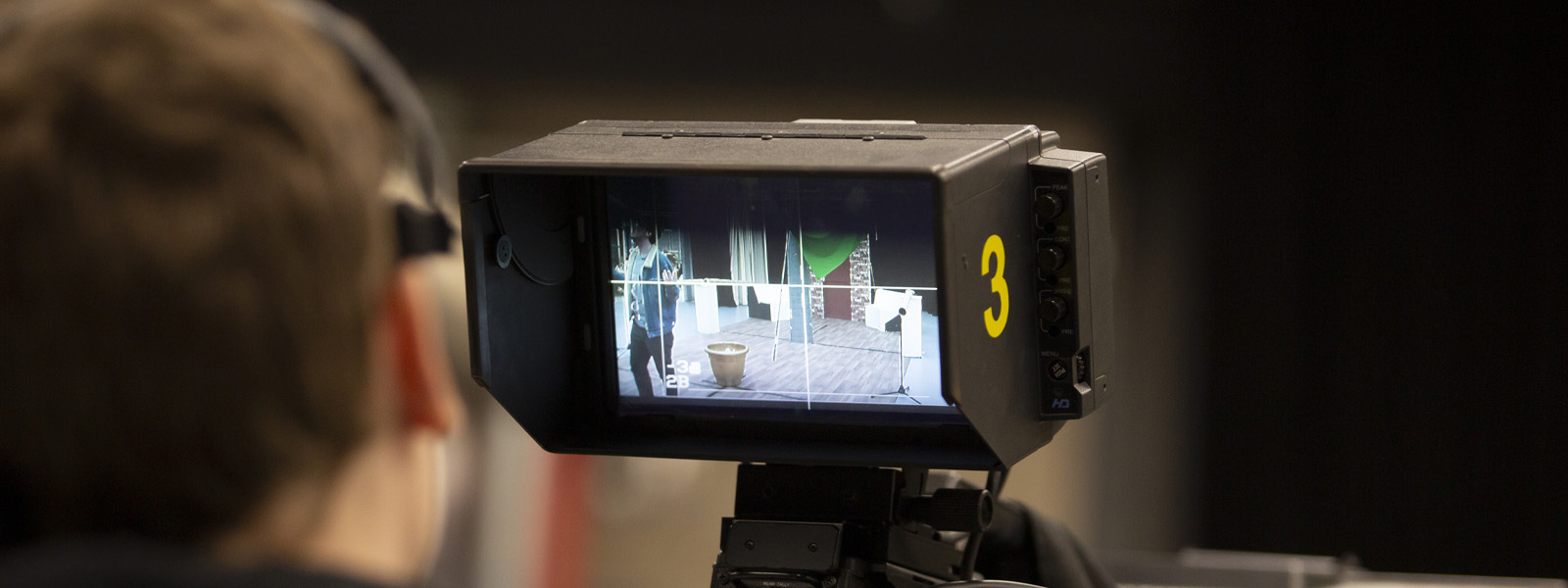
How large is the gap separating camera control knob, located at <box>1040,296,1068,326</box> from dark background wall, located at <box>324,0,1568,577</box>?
92.8 inches

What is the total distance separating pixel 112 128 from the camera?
0.48 metres

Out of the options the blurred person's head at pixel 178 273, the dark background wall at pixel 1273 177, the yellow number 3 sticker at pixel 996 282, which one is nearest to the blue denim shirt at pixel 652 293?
the yellow number 3 sticker at pixel 996 282

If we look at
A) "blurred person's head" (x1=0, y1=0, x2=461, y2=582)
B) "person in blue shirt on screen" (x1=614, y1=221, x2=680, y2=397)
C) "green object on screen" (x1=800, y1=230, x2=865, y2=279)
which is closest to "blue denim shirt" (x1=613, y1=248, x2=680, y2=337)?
"person in blue shirt on screen" (x1=614, y1=221, x2=680, y2=397)

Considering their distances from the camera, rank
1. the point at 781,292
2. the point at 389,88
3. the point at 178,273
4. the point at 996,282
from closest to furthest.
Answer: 1. the point at 178,273
2. the point at 389,88
3. the point at 996,282
4. the point at 781,292

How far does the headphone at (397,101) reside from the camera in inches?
23.0

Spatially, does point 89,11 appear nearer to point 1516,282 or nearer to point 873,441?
point 873,441

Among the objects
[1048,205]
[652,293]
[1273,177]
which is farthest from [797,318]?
[1273,177]

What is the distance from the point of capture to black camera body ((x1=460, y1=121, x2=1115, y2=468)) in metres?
1.12

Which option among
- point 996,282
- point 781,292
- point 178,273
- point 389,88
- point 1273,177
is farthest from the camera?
point 1273,177

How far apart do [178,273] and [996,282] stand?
2.45 ft

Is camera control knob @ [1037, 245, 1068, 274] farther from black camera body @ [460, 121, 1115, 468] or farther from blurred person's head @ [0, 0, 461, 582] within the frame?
blurred person's head @ [0, 0, 461, 582]

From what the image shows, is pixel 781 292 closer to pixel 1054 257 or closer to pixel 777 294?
pixel 777 294

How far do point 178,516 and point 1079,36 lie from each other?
320 centimetres

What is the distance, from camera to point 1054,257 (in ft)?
3.80
